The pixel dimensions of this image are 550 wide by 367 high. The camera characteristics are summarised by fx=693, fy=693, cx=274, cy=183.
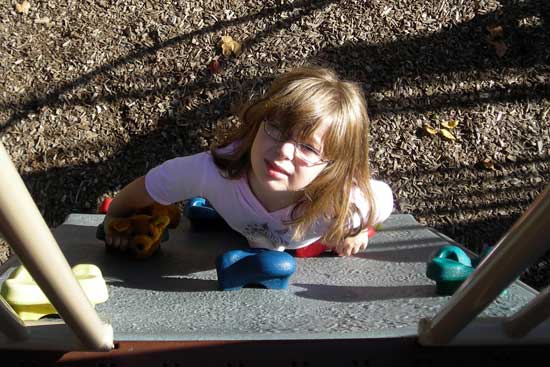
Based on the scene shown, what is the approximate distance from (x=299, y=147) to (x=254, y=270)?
1.40 feet

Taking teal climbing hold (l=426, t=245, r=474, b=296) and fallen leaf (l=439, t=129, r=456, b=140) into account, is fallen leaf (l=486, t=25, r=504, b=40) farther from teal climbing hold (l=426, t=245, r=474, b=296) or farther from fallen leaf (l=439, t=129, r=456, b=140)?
teal climbing hold (l=426, t=245, r=474, b=296)

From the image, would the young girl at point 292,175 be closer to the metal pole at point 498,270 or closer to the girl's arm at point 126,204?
the girl's arm at point 126,204

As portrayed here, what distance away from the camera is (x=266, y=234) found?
2.63 meters

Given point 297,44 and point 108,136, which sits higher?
point 297,44

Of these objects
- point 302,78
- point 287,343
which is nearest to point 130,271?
point 302,78

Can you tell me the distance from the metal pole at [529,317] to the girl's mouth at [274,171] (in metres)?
0.94

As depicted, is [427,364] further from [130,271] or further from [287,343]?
[130,271]

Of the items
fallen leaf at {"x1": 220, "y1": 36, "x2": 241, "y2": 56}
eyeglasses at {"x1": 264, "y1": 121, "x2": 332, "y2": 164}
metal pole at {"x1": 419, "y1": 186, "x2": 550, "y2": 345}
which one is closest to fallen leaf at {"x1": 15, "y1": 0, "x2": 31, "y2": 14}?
fallen leaf at {"x1": 220, "y1": 36, "x2": 241, "y2": 56}

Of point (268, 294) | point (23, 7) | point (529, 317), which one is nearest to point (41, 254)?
point (529, 317)

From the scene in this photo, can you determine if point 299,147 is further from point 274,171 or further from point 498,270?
point 498,270

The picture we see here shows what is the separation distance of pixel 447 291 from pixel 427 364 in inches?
22.4

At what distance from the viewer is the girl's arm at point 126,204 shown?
263 cm

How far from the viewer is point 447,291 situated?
213 cm

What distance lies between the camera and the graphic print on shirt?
2598mm
